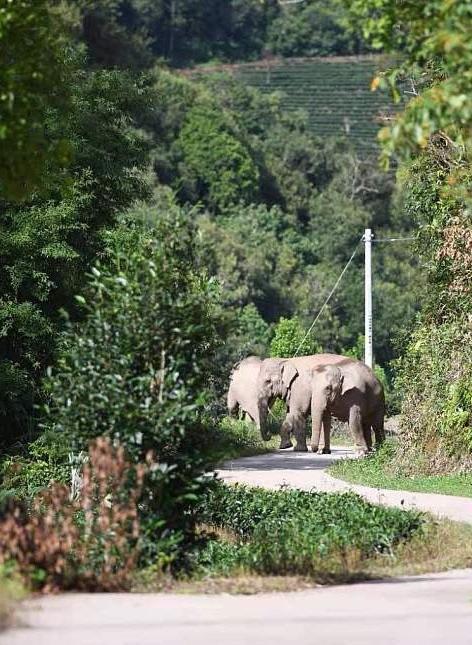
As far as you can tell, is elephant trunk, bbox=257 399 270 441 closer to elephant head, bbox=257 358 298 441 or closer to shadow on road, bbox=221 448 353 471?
elephant head, bbox=257 358 298 441

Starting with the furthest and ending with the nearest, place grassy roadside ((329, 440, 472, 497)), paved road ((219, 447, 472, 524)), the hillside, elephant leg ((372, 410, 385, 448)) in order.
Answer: the hillside, elephant leg ((372, 410, 385, 448)), grassy roadside ((329, 440, 472, 497)), paved road ((219, 447, 472, 524))

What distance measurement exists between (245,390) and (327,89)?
103 metres

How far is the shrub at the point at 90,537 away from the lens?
12664mm

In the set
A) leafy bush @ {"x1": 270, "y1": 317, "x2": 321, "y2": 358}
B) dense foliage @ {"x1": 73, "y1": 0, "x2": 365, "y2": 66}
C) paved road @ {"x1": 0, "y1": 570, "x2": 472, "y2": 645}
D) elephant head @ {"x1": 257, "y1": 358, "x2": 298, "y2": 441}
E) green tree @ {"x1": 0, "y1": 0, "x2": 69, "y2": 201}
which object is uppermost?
dense foliage @ {"x1": 73, "y1": 0, "x2": 365, "y2": 66}

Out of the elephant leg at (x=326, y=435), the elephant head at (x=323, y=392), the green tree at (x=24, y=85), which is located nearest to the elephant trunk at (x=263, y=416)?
Answer: the elephant head at (x=323, y=392)

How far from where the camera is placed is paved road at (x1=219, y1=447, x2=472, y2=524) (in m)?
20.1

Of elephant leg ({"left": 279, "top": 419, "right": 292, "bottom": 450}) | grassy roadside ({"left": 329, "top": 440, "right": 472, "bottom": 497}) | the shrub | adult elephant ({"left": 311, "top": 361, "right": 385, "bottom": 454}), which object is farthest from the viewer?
elephant leg ({"left": 279, "top": 419, "right": 292, "bottom": 450})

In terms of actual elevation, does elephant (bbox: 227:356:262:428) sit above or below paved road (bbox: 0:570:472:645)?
below

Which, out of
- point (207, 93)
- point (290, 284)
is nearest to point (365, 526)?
point (290, 284)

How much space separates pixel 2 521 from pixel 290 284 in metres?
65.2

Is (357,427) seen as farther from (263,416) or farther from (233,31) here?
(233,31)

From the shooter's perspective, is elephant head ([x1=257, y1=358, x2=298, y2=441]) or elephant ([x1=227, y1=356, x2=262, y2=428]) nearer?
elephant head ([x1=257, y1=358, x2=298, y2=441])

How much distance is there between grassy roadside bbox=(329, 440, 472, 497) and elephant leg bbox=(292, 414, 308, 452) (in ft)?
19.2

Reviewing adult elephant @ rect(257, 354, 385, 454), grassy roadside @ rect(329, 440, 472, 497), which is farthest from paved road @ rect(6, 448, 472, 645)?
adult elephant @ rect(257, 354, 385, 454)
